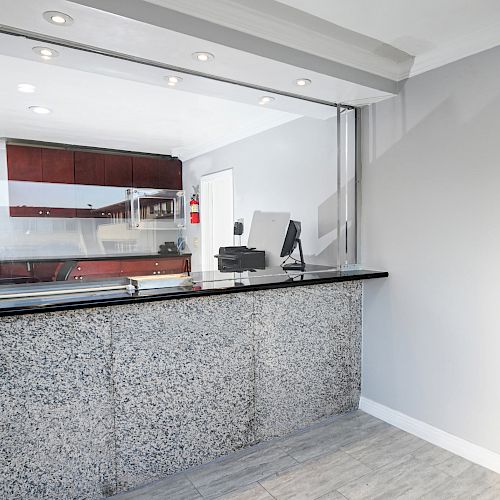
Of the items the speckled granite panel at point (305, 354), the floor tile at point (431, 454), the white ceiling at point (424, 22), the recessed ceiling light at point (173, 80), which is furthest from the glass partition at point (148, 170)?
the floor tile at point (431, 454)

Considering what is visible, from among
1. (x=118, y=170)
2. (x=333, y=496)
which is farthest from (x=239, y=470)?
(x=118, y=170)

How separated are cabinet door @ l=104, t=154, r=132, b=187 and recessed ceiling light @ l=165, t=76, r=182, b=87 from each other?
0.71m

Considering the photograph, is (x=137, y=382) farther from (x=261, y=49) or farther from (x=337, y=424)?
(x=261, y=49)

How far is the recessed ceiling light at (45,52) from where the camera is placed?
1.88 m

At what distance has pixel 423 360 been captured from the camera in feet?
8.29

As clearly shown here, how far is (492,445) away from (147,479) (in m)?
1.88

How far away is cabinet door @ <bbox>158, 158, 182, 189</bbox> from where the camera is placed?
3.09 m

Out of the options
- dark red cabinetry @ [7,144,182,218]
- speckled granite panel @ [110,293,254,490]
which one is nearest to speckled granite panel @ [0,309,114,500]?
speckled granite panel @ [110,293,254,490]

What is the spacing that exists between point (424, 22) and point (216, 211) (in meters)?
2.12

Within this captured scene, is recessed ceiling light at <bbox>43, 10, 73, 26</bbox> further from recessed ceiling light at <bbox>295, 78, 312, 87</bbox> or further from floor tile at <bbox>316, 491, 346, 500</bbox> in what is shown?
floor tile at <bbox>316, 491, 346, 500</bbox>

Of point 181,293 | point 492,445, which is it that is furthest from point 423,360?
point 181,293

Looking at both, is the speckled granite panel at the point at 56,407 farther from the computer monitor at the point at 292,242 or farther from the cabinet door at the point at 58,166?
the computer monitor at the point at 292,242

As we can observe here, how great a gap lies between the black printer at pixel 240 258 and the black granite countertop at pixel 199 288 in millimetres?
341

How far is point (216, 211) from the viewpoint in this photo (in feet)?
11.8
